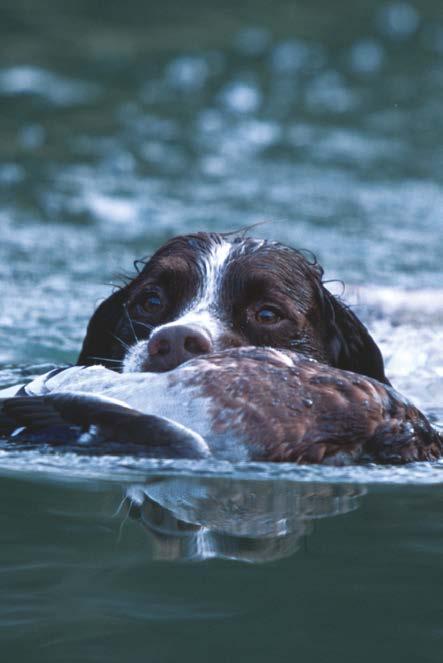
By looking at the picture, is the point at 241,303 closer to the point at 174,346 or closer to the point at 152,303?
the point at 152,303

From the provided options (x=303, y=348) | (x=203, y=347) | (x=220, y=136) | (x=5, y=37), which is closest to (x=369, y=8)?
(x=220, y=136)

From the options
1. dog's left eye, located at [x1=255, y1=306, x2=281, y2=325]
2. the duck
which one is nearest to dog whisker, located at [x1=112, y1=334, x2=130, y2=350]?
dog's left eye, located at [x1=255, y1=306, x2=281, y2=325]

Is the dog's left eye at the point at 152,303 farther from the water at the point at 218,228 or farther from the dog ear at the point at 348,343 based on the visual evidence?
the water at the point at 218,228

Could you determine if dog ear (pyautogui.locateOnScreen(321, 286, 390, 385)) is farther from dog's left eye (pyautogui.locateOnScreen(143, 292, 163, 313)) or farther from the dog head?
dog's left eye (pyautogui.locateOnScreen(143, 292, 163, 313))

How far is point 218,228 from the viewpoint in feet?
29.7

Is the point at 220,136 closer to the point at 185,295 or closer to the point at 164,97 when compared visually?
the point at 164,97

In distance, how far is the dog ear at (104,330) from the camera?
5.18 metres

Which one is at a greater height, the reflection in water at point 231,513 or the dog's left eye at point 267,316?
the dog's left eye at point 267,316

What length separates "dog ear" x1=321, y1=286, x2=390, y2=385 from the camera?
493 centimetres

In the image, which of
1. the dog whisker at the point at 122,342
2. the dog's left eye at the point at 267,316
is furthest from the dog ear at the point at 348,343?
the dog whisker at the point at 122,342

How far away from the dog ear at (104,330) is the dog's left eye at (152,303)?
338mm

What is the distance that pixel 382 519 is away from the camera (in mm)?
3025

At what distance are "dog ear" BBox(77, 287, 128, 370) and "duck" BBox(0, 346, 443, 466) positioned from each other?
158 cm

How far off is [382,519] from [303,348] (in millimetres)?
1746
